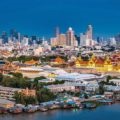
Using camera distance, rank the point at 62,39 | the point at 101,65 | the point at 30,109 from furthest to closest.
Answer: the point at 62,39 → the point at 101,65 → the point at 30,109

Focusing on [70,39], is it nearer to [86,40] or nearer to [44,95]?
[86,40]

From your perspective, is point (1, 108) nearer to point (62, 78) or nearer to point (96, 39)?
point (62, 78)

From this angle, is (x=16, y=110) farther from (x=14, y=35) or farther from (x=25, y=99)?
(x=14, y=35)

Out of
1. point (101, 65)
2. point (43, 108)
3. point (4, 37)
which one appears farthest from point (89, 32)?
point (43, 108)

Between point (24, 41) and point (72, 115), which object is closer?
point (72, 115)

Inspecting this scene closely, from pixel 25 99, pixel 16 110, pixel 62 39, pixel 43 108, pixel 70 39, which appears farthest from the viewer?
pixel 62 39

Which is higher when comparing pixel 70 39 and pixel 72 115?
pixel 70 39

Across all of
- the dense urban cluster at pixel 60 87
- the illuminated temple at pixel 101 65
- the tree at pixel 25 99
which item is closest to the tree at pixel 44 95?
the dense urban cluster at pixel 60 87

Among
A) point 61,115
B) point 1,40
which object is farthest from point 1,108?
point 1,40

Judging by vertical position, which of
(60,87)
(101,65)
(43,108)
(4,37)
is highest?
(4,37)
